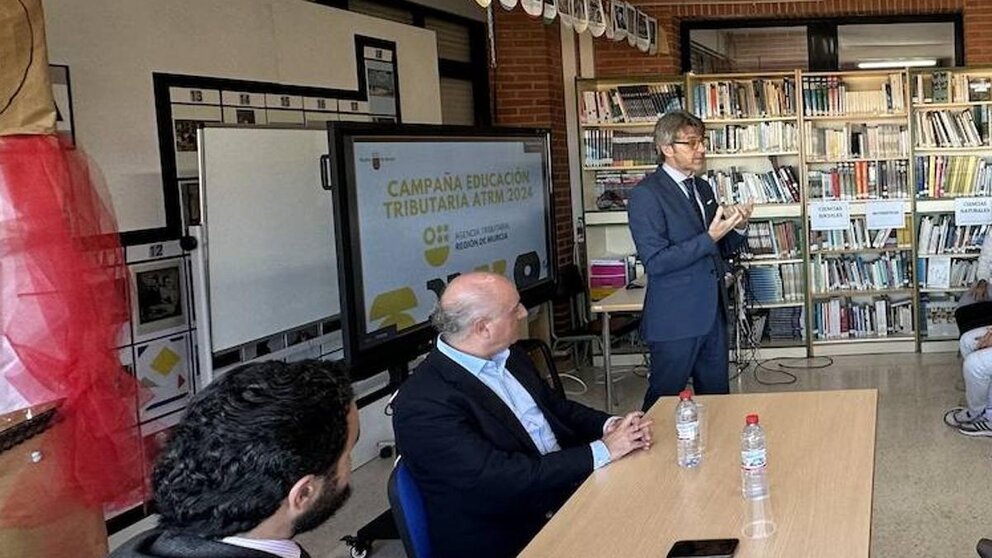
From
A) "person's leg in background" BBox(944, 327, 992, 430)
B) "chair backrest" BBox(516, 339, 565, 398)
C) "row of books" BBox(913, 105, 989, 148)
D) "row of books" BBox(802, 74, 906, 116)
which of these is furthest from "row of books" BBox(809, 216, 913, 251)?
"chair backrest" BBox(516, 339, 565, 398)

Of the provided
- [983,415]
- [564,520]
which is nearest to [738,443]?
[564,520]

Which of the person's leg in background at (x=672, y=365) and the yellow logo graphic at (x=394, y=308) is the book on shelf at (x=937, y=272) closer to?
the person's leg in background at (x=672, y=365)

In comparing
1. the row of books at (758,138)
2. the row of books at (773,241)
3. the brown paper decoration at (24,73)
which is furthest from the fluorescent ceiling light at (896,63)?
the brown paper decoration at (24,73)

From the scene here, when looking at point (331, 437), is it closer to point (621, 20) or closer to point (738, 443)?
point (738, 443)

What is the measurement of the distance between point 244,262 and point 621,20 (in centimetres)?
353

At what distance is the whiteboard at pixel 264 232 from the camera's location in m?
3.46

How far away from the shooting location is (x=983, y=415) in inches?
192

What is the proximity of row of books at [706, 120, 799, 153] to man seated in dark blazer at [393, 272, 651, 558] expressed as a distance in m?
4.77

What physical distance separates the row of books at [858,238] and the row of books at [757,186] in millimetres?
362

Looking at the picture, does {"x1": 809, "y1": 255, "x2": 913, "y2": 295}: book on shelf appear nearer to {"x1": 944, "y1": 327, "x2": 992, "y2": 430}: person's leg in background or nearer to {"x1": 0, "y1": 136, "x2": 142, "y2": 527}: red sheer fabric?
{"x1": 944, "y1": 327, "x2": 992, "y2": 430}: person's leg in background

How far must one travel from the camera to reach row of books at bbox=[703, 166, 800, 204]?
7023mm

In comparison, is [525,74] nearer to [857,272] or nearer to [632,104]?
[632,104]

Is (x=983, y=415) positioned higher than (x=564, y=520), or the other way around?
(x=564, y=520)

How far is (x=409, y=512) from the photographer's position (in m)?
2.18
